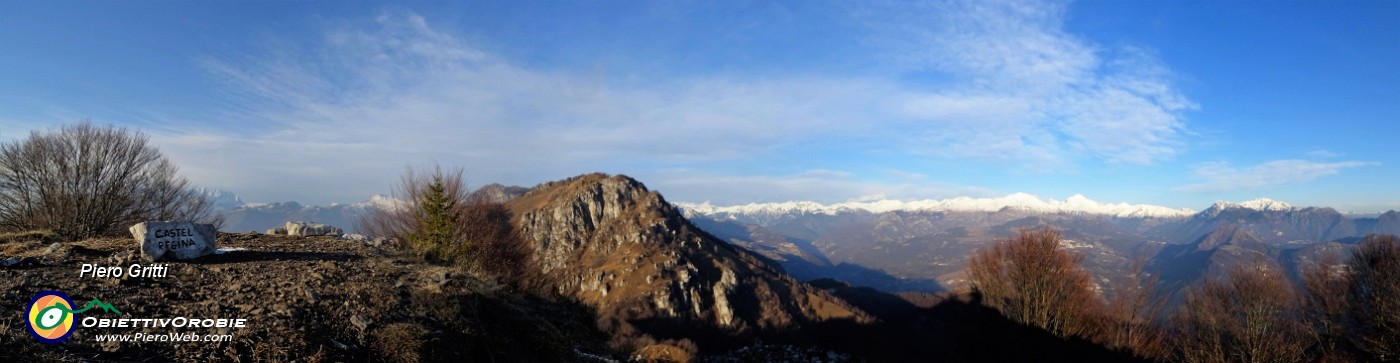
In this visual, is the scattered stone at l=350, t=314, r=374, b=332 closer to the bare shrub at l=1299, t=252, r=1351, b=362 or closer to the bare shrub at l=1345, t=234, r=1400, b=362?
the bare shrub at l=1345, t=234, r=1400, b=362

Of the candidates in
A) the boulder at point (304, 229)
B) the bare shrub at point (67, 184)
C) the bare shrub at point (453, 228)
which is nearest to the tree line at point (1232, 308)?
the bare shrub at point (453, 228)

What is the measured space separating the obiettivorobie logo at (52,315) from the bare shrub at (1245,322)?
155 ft

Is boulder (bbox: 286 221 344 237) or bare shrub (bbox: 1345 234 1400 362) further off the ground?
boulder (bbox: 286 221 344 237)

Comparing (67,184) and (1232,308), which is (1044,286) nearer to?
(1232,308)

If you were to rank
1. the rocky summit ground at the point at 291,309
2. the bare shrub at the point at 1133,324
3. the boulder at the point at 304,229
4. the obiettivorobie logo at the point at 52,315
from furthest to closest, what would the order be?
1. the bare shrub at the point at 1133,324
2. the boulder at the point at 304,229
3. the rocky summit ground at the point at 291,309
4. the obiettivorobie logo at the point at 52,315

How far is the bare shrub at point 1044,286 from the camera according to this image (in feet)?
135

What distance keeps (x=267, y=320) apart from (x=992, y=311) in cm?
5199

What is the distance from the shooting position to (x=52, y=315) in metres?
6.67

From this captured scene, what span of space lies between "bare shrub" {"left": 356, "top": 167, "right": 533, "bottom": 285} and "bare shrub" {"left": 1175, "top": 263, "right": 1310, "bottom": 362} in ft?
137

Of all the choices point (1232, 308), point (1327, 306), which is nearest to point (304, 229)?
point (1232, 308)

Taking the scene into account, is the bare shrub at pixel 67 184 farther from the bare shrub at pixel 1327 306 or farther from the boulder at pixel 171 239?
the bare shrub at pixel 1327 306

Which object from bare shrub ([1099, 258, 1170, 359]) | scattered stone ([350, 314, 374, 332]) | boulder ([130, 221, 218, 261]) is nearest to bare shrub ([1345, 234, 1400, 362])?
bare shrub ([1099, 258, 1170, 359])

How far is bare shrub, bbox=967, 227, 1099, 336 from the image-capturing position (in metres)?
41.0

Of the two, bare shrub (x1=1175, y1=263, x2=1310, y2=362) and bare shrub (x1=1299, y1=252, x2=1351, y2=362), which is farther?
bare shrub (x1=1299, y1=252, x2=1351, y2=362)
